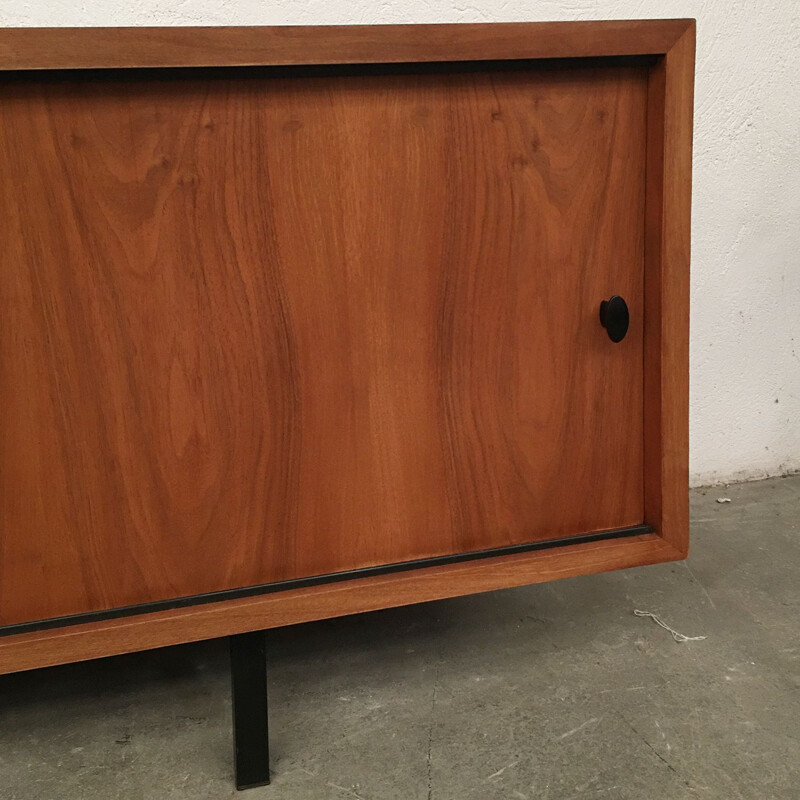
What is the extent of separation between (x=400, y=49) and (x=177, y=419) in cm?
38

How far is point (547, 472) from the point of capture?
32.6 inches

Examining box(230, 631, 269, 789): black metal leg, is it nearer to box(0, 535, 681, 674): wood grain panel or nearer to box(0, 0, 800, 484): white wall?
box(0, 535, 681, 674): wood grain panel

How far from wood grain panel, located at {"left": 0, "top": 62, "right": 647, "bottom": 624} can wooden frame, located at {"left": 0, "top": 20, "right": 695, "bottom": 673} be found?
2cm

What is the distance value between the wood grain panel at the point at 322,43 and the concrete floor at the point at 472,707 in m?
0.66

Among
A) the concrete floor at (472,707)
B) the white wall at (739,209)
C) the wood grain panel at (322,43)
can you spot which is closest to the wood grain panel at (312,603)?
the concrete floor at (472,707)

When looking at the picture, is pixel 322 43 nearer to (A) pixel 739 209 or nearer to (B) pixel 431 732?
(B) pixel 431 732

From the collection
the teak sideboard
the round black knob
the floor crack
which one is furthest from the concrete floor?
the round black knob

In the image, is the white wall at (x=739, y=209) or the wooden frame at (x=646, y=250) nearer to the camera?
the wooden frame at (x=646, y=250)

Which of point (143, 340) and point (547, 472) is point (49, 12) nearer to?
point (143, 340)

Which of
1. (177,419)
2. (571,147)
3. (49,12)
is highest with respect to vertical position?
(49,12)

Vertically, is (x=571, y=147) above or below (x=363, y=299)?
above

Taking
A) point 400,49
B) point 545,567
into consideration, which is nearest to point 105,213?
point 400,49

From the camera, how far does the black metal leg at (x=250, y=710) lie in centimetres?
78

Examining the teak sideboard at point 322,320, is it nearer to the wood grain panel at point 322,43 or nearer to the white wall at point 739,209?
the wood grain panel at point 322,43
